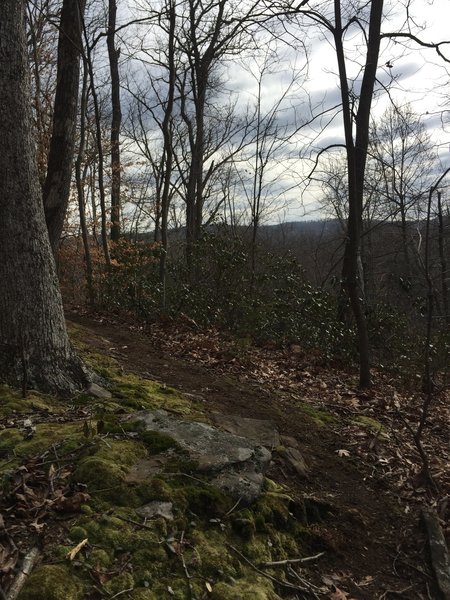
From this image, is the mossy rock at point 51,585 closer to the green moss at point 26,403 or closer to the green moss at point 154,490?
the green moss at point 154,490

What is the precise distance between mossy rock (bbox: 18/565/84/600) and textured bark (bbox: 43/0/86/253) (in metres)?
5.27

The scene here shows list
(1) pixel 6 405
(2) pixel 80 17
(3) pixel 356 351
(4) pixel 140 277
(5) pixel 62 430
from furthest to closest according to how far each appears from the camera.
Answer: (4) pixel 140 277, (3) pixel 356 351, (2) pixel 80 17, (1) pixel 6 405, (5) pixel 62 430

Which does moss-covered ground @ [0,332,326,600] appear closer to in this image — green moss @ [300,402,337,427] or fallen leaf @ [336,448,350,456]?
fallen leaf @ [336,448,350,456]

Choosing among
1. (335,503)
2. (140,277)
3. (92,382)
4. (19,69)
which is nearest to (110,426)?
(92,382)

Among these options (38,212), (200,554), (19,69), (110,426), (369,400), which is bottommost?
(369,400)

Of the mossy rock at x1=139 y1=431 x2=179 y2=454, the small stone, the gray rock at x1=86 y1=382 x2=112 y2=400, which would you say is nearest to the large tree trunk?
the gray rock at x1=86 y1=382 x2=112 y2=400

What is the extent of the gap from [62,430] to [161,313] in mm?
7771

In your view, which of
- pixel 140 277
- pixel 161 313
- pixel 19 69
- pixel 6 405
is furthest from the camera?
pixel 140 277

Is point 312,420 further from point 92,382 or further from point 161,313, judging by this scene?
point 161,313

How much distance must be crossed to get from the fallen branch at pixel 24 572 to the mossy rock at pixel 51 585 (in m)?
0.02

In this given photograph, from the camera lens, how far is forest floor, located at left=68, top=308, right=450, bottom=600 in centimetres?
303

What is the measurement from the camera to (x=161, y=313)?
11.2m

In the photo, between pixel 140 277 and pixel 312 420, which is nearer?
pixel 312 420

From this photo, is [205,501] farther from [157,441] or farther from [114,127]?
[114,127]
